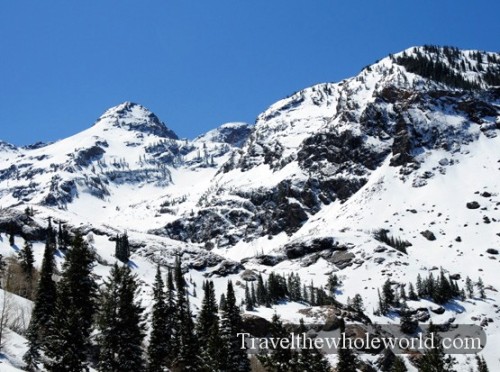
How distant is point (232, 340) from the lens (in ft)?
230

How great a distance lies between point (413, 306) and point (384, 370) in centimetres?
7092

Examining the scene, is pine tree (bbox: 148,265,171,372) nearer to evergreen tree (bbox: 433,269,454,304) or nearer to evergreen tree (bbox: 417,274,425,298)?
evergreen tree (bbox: 433,269,454,304)

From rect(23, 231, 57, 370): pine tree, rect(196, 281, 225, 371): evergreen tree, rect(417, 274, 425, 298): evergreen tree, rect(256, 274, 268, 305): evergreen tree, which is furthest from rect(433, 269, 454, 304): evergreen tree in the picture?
rect(23, 231, 57, 370): pine tree

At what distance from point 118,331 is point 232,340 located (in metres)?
20.0

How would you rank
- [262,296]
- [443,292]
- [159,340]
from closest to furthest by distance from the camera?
[159,340]
[443,292]
[262,296]

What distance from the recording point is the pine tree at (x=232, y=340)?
220ft

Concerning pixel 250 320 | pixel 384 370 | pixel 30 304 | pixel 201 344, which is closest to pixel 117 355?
pixel 201 344

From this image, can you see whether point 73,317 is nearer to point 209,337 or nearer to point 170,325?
point 209,337

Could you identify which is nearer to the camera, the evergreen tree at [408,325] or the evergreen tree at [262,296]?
the evergreen tree at [408,325]

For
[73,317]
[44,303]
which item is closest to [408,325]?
[44,303]

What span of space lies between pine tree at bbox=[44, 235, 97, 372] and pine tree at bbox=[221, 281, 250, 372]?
18.2 meters

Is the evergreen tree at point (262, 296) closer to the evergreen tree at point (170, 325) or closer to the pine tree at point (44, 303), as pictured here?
the evergreen tree at point (170, 325)

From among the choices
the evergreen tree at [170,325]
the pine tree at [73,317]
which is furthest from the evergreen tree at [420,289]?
the pine tree at [73,317]

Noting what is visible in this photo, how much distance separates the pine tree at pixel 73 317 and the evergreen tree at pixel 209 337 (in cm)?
1538
